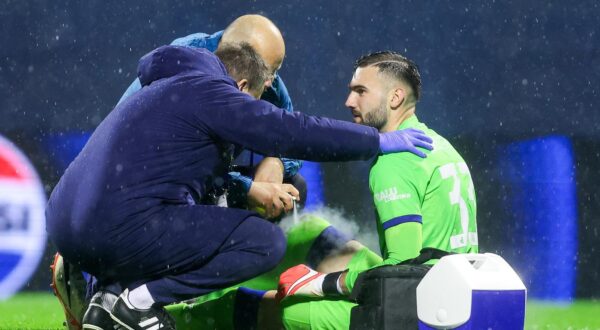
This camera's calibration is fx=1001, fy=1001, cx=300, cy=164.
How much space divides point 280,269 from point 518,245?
299 cm

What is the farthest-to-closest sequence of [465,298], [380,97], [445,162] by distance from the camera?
1. [380,97]
2. [445,162]
3. [465,298]

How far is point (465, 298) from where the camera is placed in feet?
9.57

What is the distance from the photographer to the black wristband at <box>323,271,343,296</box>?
139 inches

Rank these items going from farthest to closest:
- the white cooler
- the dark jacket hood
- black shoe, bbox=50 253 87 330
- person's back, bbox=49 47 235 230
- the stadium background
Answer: the stadium background → black shoe, bbox=50 253 87 330 → the dark jacket hood → person's back, bbox=49 47 235 230 → the white cooler

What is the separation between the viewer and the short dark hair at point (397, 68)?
13.0ft

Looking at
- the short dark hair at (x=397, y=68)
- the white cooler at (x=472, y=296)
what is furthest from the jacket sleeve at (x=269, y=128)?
the short dark hair at (x=397, y=68)

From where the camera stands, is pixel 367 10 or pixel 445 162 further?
pixel 367 10

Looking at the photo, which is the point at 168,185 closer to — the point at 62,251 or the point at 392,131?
the point at 62,251

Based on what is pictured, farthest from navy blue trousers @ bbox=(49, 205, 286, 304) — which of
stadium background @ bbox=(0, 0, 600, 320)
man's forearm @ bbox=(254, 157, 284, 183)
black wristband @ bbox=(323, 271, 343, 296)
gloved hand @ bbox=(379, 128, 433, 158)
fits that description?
stadium background @ bbox=(0, 0, 600, 320)

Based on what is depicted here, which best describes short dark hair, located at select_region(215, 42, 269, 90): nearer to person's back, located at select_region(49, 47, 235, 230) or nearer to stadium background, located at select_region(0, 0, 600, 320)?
person's back, located at select_region(49, 47, 235, 230)

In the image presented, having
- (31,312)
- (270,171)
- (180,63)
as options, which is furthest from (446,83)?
(180,63)

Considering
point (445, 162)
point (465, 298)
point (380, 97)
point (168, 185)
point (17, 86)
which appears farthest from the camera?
point (17, 86)

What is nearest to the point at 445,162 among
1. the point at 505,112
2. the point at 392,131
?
the point at 392,131

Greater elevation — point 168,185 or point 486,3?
point 486,3
